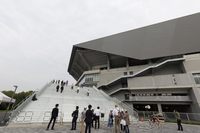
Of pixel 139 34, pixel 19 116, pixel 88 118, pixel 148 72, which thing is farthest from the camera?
pixel 139 34

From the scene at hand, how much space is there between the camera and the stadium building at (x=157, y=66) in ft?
77.5

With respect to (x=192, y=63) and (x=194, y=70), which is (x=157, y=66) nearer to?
(x=192, y=63)

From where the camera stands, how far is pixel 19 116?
992cm

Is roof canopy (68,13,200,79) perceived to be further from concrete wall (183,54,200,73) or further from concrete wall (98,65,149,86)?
concrete wall (98,65,149,86)

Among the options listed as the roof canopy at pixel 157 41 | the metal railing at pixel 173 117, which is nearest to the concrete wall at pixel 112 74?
the roof canopy at pixel 157 41

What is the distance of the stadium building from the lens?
23612 millimetres

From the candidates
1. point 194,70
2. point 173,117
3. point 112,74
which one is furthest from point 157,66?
point 173,117

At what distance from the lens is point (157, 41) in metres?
30.5

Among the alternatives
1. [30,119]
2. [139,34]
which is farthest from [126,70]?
[30,119]

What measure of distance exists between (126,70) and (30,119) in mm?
27731

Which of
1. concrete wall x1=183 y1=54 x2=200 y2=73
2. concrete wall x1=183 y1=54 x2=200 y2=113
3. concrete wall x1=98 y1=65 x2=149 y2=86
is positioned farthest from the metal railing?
concrete wall x1=98 y1=65 x2=149 y2=86

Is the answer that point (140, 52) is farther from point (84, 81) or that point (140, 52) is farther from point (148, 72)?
point (84, 81)

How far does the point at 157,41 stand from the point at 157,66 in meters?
7.13

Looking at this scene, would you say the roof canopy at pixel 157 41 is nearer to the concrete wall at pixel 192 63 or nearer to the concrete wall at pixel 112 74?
the concrete wall at pixel 192 63
